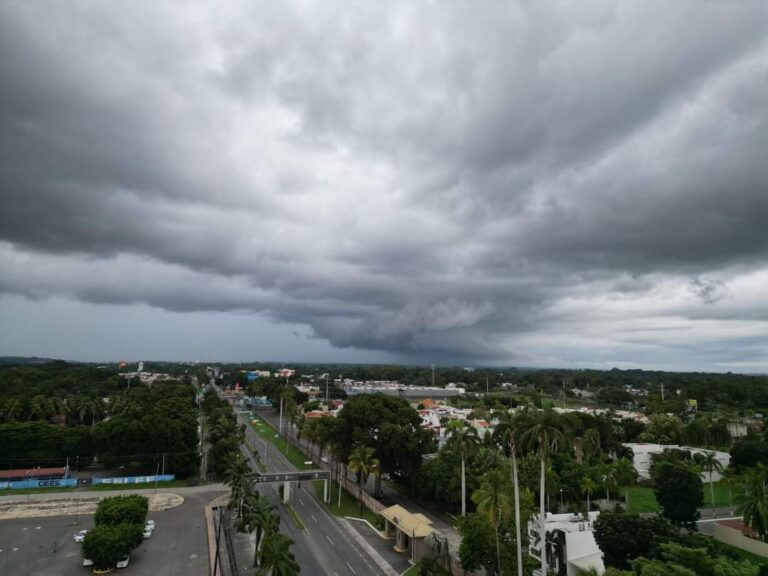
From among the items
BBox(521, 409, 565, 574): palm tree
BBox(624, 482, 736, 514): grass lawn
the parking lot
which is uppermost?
BBox(521, 409, 565, 574): palm tree

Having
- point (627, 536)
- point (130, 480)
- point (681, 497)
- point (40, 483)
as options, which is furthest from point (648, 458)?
point (40, 483)

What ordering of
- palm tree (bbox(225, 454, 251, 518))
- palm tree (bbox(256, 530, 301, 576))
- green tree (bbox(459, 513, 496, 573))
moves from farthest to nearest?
palm tree (bbox(225, 454, 251, 518))
green tree (bbox(459, 513, 496, 573))
palm tree (bbox(256, 530, 301, 576))

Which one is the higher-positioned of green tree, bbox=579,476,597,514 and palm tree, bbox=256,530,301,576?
palm tree, bbox=256,530,301,576

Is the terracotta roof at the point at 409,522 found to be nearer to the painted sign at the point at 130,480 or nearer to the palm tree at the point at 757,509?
the palm tree at the point at 757,509

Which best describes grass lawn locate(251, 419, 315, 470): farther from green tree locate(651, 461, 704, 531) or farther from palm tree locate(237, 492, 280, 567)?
green tree locate(651, 461, 704, 531)

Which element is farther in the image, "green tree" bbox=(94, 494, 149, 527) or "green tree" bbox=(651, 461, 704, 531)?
"green tree" bbox=(651, 461, 704, 531)

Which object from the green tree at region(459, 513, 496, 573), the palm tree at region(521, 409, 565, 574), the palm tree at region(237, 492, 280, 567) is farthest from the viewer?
the palm tree at region(237, 492, 280, 567)

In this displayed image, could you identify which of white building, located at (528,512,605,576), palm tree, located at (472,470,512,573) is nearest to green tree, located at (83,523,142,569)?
palm tree, located at (472,470,512,573)
